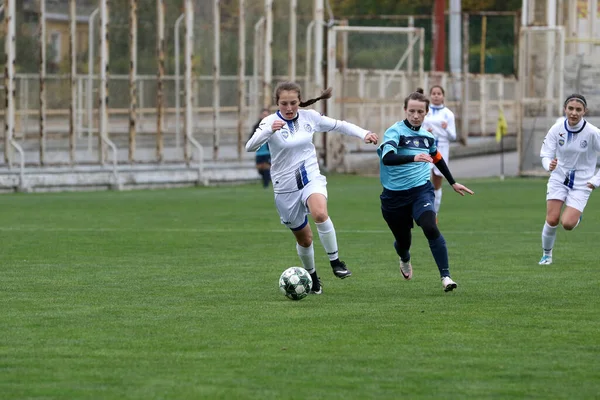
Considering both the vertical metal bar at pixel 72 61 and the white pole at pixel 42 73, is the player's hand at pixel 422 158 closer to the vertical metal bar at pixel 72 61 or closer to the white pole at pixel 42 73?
the white pole at pixel 42 73

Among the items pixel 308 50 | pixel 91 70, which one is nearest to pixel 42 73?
pixel 91 70

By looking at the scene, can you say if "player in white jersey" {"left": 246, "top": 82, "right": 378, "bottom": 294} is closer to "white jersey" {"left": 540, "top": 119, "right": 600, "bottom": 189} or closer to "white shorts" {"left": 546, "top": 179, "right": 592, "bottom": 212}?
"white jersey" {"left": 540, "top": 119, "right": 600, "bottom": 189}

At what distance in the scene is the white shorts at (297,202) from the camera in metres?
11.4

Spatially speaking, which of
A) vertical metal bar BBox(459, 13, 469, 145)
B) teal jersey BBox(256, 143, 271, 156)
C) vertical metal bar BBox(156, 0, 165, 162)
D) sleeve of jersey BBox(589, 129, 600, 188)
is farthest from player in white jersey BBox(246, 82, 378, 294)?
vertical metal bar BBox(459, 13, 469, 145)

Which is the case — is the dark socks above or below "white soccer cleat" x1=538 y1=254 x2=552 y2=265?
above

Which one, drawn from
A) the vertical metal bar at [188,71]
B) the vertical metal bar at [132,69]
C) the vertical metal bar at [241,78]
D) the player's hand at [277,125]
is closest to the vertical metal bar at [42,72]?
the vertical metal bar at [132,69]

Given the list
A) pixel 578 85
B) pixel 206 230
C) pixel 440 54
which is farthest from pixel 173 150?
pixel 440 54

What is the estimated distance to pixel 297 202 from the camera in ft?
37.5

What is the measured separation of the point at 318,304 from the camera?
421 inches

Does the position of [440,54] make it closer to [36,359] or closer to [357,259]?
[357,259]

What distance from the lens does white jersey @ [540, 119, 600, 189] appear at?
45.4 ft

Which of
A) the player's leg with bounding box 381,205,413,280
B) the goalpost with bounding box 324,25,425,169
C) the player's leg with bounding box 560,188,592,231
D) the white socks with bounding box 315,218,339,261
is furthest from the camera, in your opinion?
the goalpost with bounding box 324,25,425,169

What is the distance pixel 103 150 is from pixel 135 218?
31.3 ft

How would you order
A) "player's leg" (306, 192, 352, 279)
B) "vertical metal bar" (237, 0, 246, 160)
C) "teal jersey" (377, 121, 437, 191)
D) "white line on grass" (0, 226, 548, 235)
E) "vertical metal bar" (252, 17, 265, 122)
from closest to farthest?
"player's leg" (306, 192, 352, 279) → "teal jersey" (377, 121, 437, 191) → "white line on grass" (0, 226, 548, 235) → "vertical metal bar" (237, 0, 246, 160) → "vertical metal bar" (252, 17, 265, 122)
